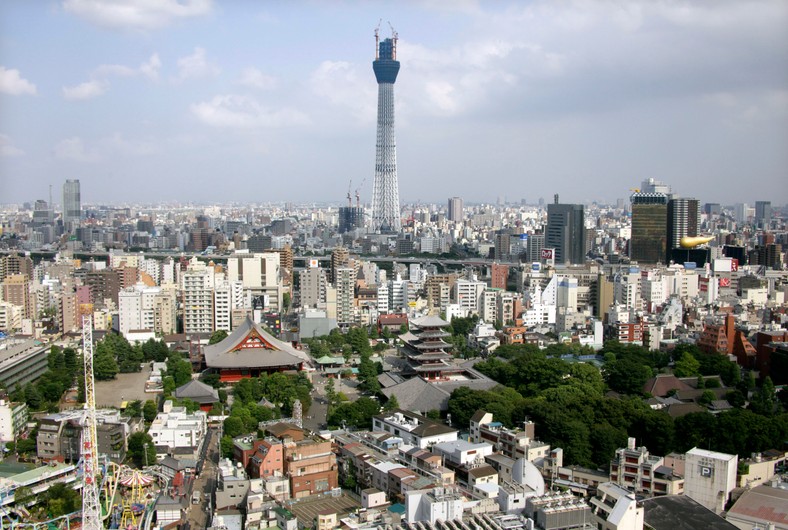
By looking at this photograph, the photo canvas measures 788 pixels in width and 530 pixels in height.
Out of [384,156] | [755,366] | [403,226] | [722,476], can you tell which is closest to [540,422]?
[722,476]

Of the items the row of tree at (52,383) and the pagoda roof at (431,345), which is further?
the pagoda roof at (431,345)

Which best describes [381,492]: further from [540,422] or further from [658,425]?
[658,425]

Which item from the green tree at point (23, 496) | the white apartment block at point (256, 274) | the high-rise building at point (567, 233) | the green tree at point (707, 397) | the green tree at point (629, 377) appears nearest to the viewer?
the green tree at point (23, 496)

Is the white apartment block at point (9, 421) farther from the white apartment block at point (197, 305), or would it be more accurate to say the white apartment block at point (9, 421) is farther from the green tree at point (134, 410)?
the white apartment block at point (197, 305)

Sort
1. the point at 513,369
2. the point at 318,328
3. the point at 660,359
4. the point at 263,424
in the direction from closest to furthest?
1. the point at 263,424
2. the point at 513,369
3. the point at 660,359
4. the point at 318,328

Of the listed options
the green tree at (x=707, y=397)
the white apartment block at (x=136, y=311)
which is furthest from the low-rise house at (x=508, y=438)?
the white apartment block at (x=136, y=311)

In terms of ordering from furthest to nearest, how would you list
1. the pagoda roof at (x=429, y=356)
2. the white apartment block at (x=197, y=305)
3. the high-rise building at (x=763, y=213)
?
the high-rise building at (x=763, y=213)
the white apartment block at (x=197, y=305)
the pagoda roof at (x=429, y=356)
